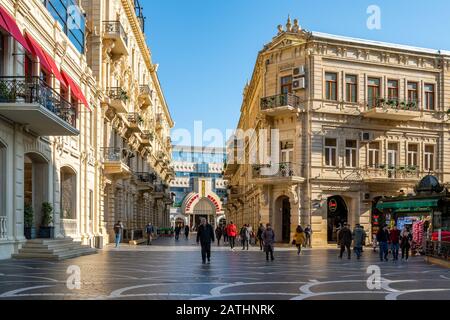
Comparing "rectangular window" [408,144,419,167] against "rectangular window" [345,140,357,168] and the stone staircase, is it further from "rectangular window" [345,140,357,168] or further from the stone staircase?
the stone staircase

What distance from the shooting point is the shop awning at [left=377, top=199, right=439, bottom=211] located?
29548mm

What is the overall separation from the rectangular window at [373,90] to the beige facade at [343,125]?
6cm

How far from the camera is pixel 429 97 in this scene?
41781 mm

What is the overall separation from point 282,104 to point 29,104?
70.8ft

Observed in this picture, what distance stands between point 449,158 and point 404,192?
4.33 metres

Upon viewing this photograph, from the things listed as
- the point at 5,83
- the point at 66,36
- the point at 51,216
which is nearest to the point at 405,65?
the point at 66,36

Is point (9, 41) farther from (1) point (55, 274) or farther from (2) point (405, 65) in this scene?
(2) point (405, 65)

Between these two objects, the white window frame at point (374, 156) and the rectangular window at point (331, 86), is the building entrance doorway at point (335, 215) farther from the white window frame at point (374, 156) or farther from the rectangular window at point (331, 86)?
the rectangular window at point (331, 86)

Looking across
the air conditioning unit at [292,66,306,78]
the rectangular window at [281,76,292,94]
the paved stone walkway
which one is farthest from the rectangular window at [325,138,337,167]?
the paved stone walkway

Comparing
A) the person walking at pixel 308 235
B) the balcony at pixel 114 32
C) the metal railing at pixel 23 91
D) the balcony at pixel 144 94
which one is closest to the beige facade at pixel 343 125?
the person walking at pixel 308 235

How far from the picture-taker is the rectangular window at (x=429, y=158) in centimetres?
4147

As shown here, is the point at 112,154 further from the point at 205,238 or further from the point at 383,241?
the point at 383,241

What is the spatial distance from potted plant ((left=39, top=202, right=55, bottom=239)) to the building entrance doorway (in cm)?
1932

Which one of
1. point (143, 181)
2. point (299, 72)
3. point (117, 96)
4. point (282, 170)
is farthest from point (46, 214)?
point (143, 181)
